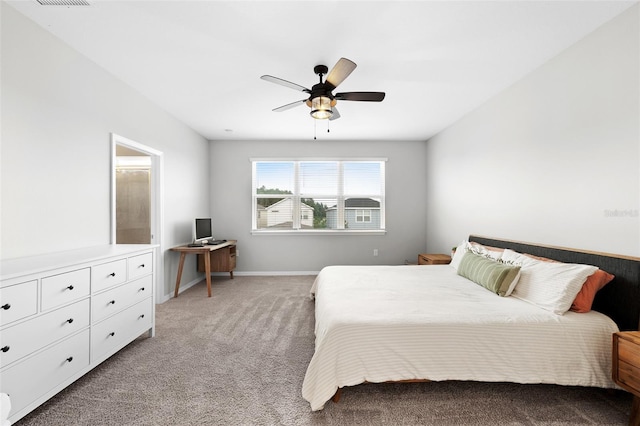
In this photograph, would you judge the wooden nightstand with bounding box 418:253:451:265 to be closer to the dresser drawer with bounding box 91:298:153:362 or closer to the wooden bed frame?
the wooden bed frame

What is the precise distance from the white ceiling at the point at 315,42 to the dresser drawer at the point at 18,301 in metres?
1.86

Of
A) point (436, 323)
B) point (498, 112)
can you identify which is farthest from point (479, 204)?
point (436, 323)

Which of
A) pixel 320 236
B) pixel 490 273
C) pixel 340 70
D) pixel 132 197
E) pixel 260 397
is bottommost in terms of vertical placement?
pixel 260 397

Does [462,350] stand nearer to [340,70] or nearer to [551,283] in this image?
[551,283]

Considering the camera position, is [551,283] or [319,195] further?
[319,195]

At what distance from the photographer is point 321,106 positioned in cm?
261

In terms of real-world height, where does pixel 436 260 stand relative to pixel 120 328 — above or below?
above

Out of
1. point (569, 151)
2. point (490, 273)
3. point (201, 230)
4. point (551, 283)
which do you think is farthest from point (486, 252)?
point (201, 230)

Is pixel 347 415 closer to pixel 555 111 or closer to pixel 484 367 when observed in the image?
pixel 484 367

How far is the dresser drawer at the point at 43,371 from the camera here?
4.87 ft

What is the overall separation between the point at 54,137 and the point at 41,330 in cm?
149

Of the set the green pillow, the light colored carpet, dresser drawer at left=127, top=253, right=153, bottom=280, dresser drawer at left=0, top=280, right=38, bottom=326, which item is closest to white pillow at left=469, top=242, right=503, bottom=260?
the green pillow

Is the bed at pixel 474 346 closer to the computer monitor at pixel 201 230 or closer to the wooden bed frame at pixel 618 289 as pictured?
→ the wooden bed frame at pixel 618 289

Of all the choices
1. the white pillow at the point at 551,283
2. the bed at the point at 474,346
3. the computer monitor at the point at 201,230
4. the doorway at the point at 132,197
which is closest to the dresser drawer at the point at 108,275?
the bed at the point at 474,346
